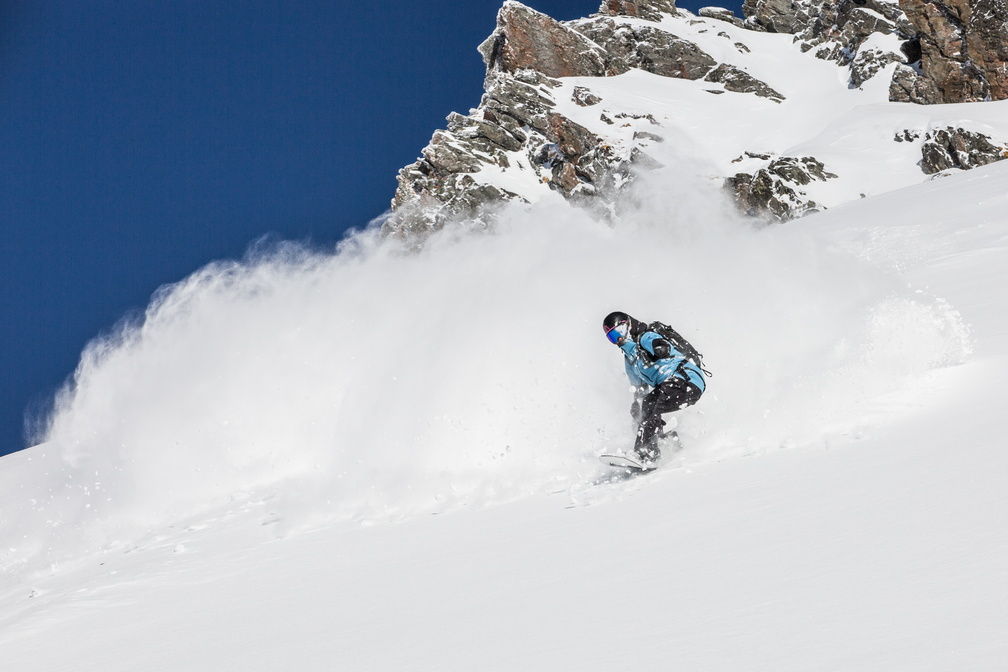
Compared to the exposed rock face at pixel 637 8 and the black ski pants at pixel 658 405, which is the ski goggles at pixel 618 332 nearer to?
the black ski pants at pixel 658 405

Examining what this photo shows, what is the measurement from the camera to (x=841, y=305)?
7902 mm

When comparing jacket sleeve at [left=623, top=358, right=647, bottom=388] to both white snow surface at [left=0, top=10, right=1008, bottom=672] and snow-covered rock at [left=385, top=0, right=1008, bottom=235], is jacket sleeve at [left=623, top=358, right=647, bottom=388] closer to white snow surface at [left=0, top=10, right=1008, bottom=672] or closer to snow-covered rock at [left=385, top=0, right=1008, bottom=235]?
white snow surface at [left=0, top=10, right=1008, bottom=672]

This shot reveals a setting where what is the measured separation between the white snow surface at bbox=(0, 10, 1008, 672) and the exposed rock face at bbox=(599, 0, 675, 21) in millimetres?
74677

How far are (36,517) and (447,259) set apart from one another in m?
6.77

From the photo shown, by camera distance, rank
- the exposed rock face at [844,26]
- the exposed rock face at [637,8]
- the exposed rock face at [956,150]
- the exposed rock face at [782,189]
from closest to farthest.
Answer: the exposed rock face at [956,150] < the exposed rock face at [782,189] < the exposed rock face at [844,26] < the exposed rock face at [637,8]

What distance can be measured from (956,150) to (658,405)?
42520 mm

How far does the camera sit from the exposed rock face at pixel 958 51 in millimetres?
51094

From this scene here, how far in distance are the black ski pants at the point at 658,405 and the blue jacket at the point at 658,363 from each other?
0.20 feet

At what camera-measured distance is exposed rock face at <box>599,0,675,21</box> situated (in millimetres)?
83544

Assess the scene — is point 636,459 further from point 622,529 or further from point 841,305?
point 841,305

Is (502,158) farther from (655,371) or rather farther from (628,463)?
(628,463)

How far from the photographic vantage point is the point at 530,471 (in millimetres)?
6543

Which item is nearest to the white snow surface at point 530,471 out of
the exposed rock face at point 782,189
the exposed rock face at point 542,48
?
the exposed rock face at point 782,189

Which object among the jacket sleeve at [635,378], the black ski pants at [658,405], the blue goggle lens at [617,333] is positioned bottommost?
the black ski pants at [658,405]
